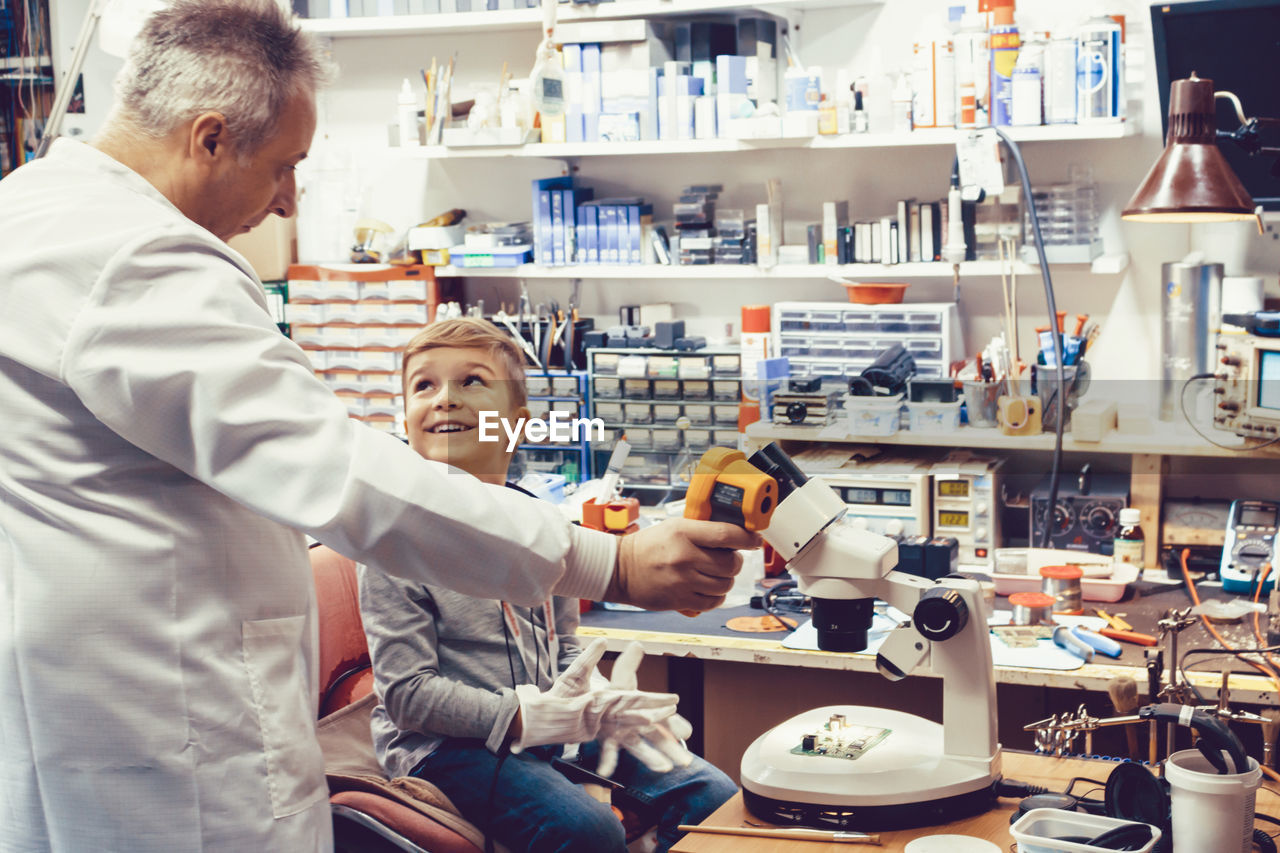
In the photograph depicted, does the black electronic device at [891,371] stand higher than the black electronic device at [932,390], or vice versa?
the black electronic device at [891,371]

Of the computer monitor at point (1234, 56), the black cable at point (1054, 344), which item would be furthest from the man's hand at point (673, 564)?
the computer monitor at point (1234, 56)

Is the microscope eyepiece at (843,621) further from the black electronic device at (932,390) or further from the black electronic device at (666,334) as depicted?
the black electronic device at (666,334)

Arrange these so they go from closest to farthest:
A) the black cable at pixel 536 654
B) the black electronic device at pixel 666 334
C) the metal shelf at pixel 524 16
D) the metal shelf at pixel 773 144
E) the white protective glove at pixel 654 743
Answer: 1. the white protective glove at pixel 654 743
2. the black cable at pixel 536 654
3. the metal shelf at pixel 773 144
4. the metal shelf at pixel 524 16
5. the black electronic device at pixel 666 334

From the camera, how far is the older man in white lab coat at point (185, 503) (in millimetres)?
1053

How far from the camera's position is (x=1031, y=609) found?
2.46 metres

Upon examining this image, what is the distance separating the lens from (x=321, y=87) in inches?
50.9

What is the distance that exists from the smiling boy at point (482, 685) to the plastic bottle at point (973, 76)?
62.0 inches

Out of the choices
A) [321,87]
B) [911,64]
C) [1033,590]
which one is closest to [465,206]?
[911,64]

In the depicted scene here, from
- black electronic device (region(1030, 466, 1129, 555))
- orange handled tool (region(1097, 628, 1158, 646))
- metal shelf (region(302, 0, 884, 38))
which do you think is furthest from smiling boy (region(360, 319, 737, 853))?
metal shelf (region(302, 0, 884, 38))

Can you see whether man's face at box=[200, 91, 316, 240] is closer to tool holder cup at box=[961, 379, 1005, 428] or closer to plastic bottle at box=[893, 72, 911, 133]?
tool holder cup at box=[961, 379, 1005, 428]

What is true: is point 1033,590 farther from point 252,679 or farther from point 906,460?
point 252,679

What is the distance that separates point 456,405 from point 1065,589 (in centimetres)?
125

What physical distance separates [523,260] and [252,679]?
2.72 meters

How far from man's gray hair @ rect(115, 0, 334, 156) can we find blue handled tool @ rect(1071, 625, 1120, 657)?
5.46 feet
